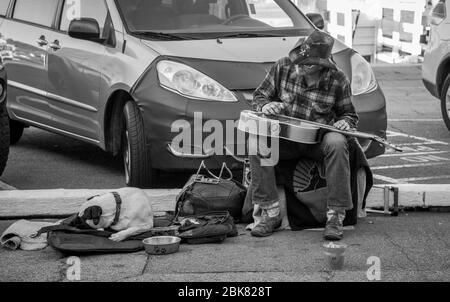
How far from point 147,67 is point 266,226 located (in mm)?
1629

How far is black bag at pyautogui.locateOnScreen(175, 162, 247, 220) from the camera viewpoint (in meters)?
6.73

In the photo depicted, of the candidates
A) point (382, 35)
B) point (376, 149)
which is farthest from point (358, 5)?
point (376, 149)

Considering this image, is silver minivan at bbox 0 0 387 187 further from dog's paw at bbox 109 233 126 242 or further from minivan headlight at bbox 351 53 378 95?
dog's paw at bbox 109 233 126 242

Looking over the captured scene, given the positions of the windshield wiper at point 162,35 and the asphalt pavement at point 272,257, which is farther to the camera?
the windshield wiper at point 162,35

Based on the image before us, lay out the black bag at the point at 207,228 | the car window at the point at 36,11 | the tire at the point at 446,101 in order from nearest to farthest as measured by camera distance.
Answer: the black bag at the point at 207,228, the car window at the point at 36,11, the tire at the point at 446,101

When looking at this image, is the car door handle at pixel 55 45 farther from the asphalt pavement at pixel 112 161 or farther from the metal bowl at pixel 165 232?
the metal bowl at pixel 165 232

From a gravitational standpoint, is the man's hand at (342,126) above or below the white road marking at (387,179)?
above

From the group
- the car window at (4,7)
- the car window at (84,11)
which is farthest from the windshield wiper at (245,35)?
the car window at (4,7)

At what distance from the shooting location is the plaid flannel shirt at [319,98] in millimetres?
6672

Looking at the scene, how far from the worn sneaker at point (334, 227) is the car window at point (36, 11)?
Result: 11.3ft

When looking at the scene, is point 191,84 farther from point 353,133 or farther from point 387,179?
point 387,179

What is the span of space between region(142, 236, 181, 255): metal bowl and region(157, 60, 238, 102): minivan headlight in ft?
4.70

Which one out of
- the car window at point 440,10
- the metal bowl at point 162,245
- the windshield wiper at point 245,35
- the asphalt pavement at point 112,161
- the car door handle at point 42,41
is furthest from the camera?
the car window at point 440,10
